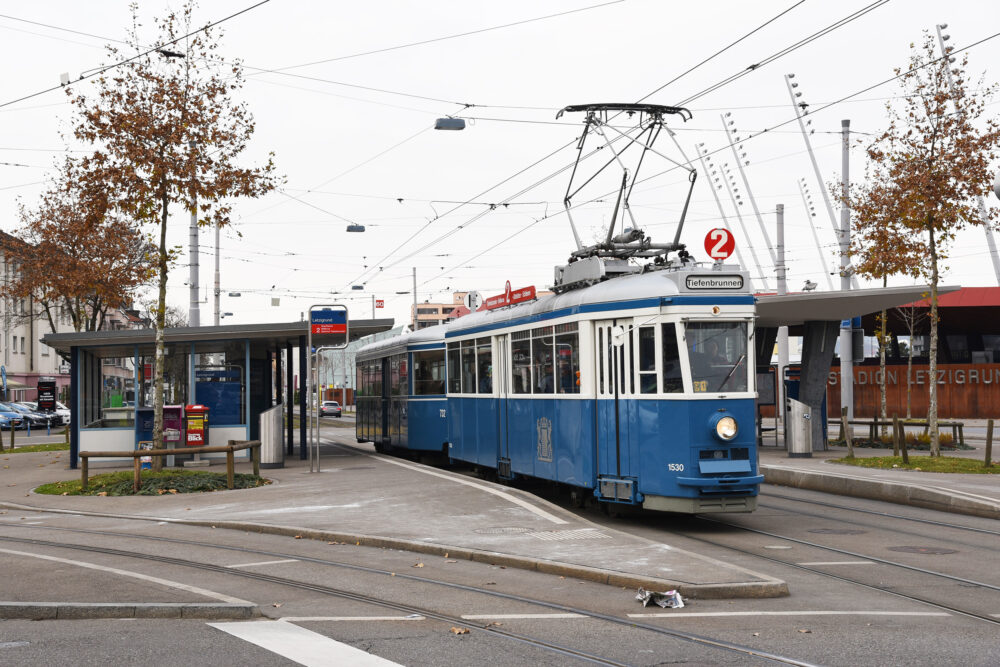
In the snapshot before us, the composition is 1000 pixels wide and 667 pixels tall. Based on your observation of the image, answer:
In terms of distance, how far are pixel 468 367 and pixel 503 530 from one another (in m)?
7.15

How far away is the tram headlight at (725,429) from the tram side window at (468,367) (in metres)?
7.05

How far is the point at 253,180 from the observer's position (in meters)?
20.1

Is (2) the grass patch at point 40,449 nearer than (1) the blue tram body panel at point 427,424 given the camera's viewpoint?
No

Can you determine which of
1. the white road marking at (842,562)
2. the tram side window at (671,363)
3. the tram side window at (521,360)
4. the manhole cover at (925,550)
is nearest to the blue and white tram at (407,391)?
the tram side window at (521,360)

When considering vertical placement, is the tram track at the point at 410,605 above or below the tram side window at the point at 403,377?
below

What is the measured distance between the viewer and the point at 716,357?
1298 centimetres

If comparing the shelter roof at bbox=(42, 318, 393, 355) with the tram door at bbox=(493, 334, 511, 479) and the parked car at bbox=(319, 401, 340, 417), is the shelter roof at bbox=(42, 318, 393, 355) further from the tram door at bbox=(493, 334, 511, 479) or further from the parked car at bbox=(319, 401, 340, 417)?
the parked car at bbox=(319, 401, 340, 417)

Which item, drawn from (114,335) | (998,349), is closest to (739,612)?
(114,335)

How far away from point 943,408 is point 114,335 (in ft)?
104

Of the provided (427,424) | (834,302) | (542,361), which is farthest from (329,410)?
(542,361)

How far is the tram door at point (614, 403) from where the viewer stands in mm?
13375

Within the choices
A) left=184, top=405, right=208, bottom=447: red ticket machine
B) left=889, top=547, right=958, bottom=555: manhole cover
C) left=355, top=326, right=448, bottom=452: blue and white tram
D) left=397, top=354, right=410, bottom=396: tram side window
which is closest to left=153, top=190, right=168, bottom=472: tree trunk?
left=184, top=405, right=208, bottom=447: red ticket machine

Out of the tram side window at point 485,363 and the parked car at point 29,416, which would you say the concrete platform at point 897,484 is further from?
the parked car at point 29,416

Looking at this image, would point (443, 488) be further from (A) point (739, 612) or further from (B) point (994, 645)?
(B) point (994, 645)
